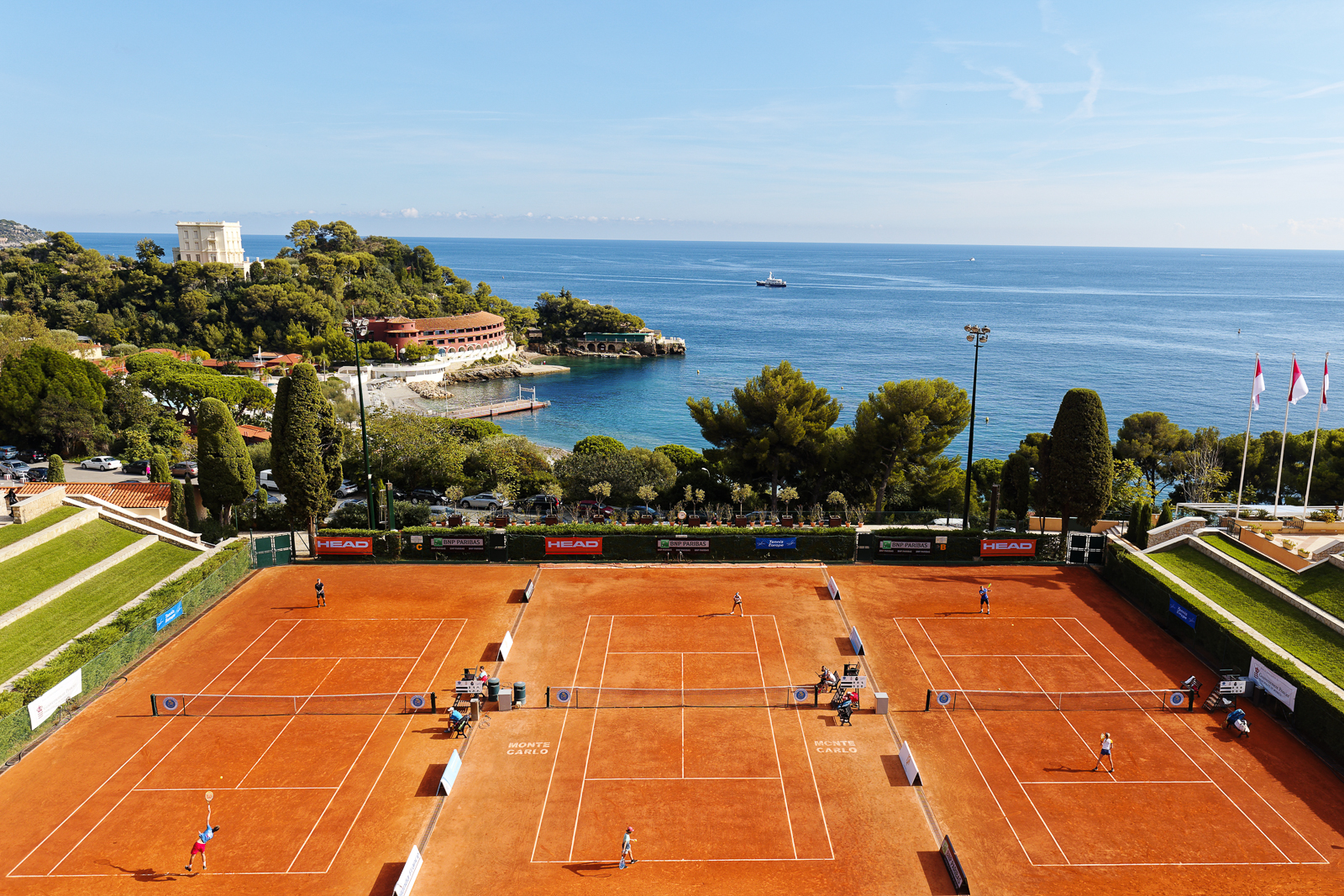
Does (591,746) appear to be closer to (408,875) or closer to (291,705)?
(408,875)

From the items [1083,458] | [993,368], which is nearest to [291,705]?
[1083,458]

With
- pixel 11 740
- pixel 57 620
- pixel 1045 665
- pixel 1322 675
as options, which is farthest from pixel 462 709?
pixel 1322 675

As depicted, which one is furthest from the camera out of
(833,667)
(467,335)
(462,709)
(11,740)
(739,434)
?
(467,335)

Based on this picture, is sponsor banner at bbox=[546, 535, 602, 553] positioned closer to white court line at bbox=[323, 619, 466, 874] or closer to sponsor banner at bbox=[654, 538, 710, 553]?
sponsor banner at bbox=[654, 538, 710, 553]

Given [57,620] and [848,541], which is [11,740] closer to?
[57,620]

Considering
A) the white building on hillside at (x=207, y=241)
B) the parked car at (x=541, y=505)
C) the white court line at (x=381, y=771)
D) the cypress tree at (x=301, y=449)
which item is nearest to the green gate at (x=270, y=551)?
the cypress tree at (x=301, y=449)

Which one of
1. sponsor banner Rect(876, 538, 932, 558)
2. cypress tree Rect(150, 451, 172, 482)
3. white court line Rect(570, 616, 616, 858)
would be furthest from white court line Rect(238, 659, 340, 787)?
sponsor banner Rect(876, 538, 932, 558)
